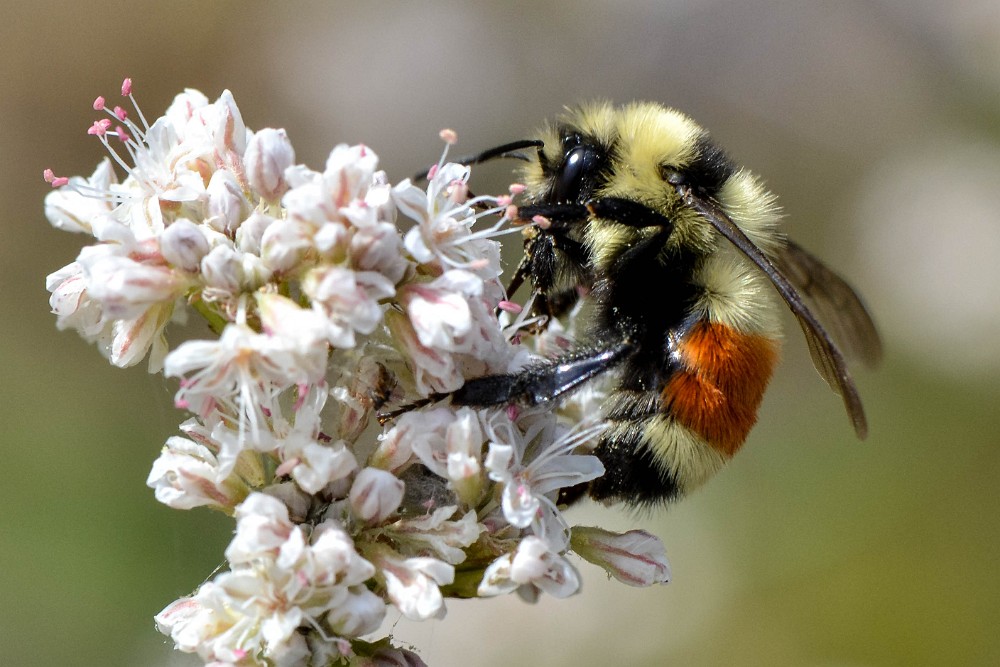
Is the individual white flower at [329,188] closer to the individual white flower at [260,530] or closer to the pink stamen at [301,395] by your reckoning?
the pink stamen at [301,395]

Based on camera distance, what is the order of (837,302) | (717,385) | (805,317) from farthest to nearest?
(837,302), (717,385), (805,317)

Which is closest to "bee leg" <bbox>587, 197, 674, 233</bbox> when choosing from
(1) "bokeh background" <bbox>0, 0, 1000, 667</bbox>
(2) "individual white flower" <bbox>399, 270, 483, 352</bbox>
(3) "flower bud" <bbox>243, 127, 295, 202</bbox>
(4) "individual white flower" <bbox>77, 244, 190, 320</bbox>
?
(2) "individual white flower" <bbox>399, 270, 483, 352</bbox>

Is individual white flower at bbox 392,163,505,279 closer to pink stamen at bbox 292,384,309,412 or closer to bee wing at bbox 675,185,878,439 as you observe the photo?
pink stamen at bbox 292,384,309,412

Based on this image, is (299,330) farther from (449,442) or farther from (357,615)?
(357,615)

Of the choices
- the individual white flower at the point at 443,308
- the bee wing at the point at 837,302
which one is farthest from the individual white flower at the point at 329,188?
the bee wing at the point at 837,302

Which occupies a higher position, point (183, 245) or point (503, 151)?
point (503, 151)

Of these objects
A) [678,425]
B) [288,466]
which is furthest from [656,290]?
[288,466]

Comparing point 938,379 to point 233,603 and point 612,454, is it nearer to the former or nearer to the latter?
point 612,454
